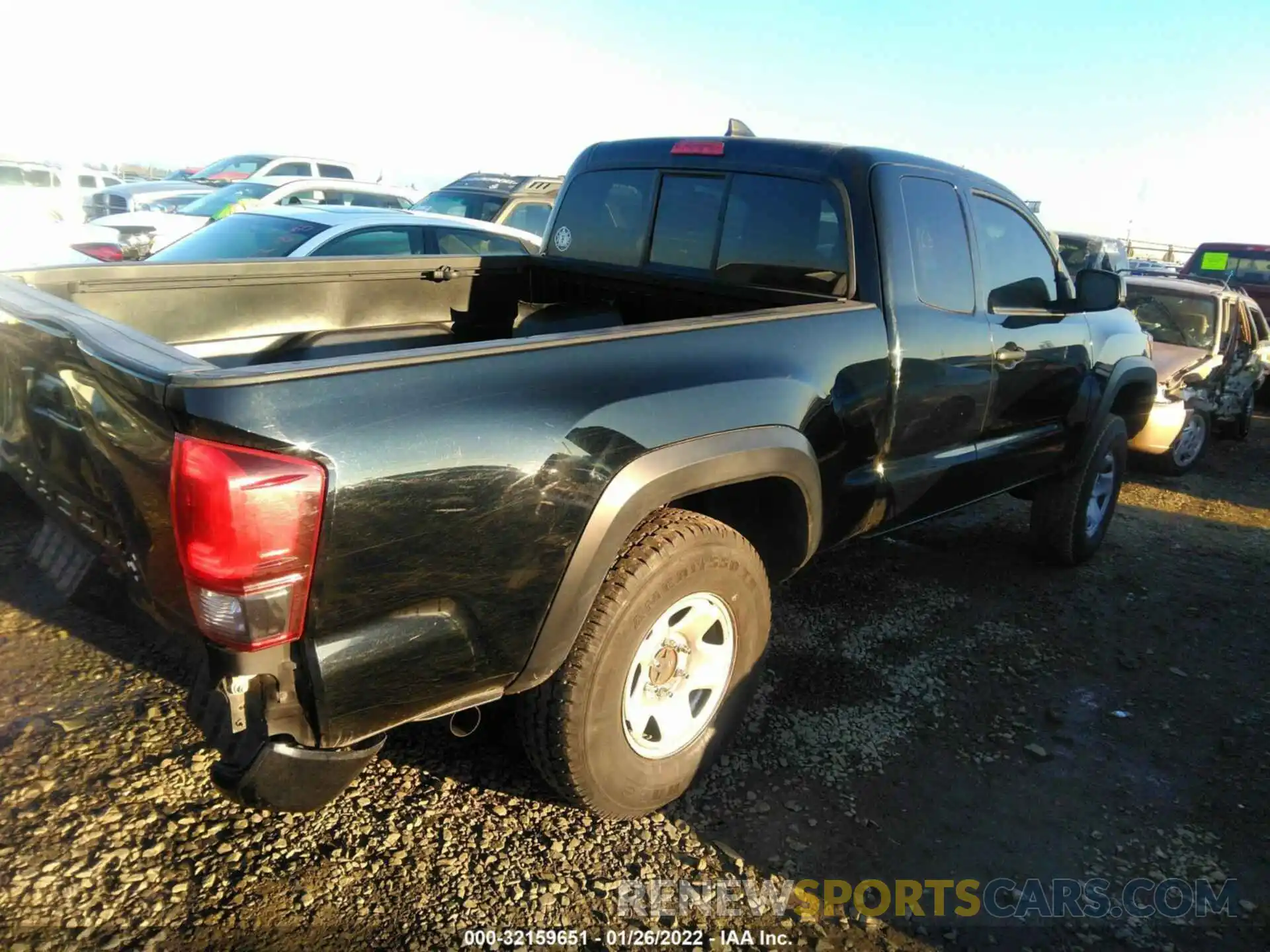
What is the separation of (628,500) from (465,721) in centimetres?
77

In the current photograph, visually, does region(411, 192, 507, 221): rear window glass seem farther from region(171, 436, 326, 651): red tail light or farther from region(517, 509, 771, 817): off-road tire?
region(171, 436, 326, 651): red tail light

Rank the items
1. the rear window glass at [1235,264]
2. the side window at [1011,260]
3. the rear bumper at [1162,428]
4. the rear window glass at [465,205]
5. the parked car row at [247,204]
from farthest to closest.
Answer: the rear window glass at [1235,264] < the rear window glass at [465,205] < the parked car row at [247,204] < the rear bumper at [1162,428] < the side window at [1011,260]

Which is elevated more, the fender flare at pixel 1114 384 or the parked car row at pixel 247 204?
the fender flare at pixel 1114 384

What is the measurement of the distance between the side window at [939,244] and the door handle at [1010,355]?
0.24 metres

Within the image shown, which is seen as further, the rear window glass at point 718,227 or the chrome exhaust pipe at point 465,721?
the rear window glass at point 718,227

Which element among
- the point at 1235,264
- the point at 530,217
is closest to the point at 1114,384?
the point at 530,217

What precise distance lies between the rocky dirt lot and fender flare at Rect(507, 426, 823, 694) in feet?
2.21

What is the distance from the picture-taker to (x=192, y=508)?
5.82 ft

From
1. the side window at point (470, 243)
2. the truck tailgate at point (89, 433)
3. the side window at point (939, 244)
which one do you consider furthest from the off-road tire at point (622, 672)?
the side window at point (470, 243)

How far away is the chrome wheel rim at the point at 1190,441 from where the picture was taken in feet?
25.1

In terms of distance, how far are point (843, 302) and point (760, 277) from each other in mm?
474

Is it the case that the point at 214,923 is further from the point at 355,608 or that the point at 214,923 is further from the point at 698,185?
the point at 698,185

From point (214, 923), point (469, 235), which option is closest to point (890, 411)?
point (214, 923)

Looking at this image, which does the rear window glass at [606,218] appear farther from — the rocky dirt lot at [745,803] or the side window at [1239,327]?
the side window at [1239,327]
